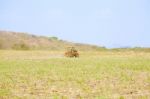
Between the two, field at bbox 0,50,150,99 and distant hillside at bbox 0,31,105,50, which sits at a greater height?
distant hillside at bbox 0,31,105,50

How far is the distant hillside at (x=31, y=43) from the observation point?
207ft

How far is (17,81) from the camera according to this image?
65.9 feet

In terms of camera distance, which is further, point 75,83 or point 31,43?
point 31,43

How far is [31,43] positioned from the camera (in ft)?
216

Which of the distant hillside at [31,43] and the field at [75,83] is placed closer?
the field at [75,83]

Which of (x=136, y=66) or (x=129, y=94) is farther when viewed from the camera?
(x=136, y=66)

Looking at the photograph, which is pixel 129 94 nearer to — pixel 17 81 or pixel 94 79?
pixel 94 79

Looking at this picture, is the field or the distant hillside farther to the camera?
the distant hillside

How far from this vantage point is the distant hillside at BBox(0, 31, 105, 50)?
207ft

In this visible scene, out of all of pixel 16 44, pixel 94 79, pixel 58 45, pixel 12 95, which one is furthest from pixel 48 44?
pixel 12 95

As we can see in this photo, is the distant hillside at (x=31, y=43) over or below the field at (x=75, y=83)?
over

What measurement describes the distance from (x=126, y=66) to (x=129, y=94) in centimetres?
1166

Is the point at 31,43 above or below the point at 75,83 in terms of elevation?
above

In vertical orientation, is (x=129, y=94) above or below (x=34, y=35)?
below
